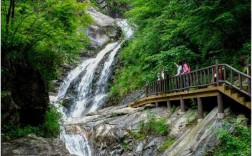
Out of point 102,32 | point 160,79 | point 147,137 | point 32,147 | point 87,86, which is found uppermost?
point 102,32

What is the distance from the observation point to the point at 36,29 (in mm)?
10961

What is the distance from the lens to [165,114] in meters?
15.8

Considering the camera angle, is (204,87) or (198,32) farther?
(198,32)

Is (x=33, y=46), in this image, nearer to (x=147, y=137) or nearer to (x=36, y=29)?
(x=36, y=29)

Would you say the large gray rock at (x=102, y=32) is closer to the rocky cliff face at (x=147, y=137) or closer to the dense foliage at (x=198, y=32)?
the dense foliage at (x=198, y=32)

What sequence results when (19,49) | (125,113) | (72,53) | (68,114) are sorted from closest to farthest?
(19,49)
(72,53)
(125,113)
(68,114)

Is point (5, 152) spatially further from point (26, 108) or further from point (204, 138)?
point (204, 138)

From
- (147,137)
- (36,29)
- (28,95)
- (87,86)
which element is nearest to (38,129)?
(28,95)

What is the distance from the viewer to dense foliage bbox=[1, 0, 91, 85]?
10312mm

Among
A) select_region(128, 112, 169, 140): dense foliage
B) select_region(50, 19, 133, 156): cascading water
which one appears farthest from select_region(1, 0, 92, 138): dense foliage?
select_region(50, 19, 133, 156): cascading water

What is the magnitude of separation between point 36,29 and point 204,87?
6.94 meters

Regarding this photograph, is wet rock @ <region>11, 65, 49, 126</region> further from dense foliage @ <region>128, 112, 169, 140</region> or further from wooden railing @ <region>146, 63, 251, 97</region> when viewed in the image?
wooden railing @ <region>146, 63, 251, 97</region>

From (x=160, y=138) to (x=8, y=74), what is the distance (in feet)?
21.4

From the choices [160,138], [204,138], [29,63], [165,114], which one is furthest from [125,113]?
[204,138]
